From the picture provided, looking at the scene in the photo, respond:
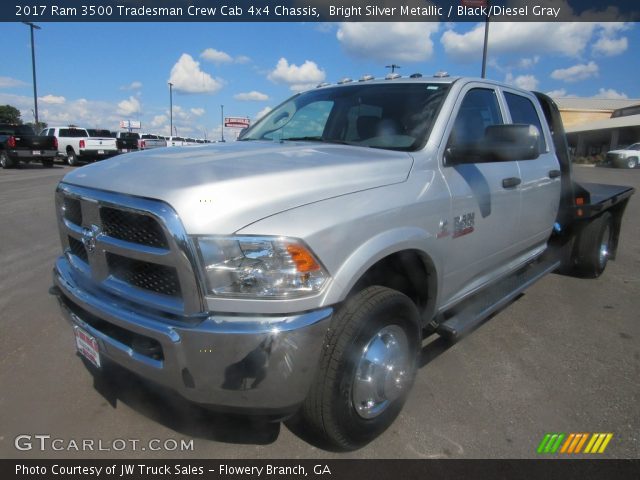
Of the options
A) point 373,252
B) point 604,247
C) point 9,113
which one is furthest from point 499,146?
point 9,113

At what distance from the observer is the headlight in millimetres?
1816

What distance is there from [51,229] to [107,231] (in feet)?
20.0

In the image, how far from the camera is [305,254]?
188 cm

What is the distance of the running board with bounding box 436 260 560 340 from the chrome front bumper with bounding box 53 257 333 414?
1.22 meters

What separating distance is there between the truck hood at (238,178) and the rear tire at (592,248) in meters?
3.54

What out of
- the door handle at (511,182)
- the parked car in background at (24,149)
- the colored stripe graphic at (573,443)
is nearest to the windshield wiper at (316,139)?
the door handle at (511,182)

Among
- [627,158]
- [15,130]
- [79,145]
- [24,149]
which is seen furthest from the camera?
[627,158]

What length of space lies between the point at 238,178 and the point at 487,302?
2.19 meters

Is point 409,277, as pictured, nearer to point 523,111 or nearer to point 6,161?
point 523,111

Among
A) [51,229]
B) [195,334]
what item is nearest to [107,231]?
[195,334]

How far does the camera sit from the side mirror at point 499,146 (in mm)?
2689

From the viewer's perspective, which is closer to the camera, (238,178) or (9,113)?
(238,178)

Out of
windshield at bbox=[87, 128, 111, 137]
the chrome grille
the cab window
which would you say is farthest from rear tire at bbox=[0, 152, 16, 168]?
the cab window

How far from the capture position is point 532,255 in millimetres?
4281
